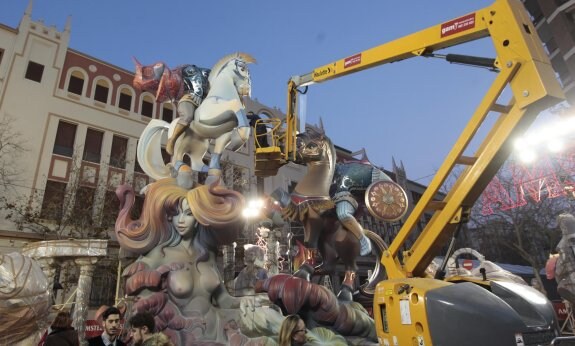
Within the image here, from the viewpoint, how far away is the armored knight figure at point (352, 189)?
6.90 metres

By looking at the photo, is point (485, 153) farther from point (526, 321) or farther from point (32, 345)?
point (32, 345)

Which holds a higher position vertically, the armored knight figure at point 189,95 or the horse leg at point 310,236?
the armored knight figure at point 189,95

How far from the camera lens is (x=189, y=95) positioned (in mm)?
7332

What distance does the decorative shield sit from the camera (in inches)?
270

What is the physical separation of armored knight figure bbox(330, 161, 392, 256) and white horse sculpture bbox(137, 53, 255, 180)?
79.8 inches

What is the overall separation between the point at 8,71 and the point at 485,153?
1950 cm

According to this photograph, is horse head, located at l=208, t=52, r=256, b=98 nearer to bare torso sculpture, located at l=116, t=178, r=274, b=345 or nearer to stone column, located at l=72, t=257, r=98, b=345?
bare torso sculpture, located at l=116, t=178, r=274, b=345

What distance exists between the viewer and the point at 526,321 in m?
2.88

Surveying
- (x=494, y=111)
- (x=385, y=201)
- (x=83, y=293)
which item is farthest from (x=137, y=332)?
(x=83, y=293)

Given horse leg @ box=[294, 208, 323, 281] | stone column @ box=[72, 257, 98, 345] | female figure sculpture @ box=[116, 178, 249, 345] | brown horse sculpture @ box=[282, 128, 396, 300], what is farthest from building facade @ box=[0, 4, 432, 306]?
female figure sculpture @ box=[116, 178, 249, 345]

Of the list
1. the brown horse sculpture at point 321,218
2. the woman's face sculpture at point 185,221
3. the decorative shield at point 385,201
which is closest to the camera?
the woman's face sculpture at point 185,221

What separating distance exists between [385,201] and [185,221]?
3.60 meters

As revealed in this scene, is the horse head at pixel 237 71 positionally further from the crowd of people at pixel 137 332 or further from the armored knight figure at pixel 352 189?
the crowd of people at pixel 137 332

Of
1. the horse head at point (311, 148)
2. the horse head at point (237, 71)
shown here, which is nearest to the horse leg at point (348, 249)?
the horse head at point (311, 148)
